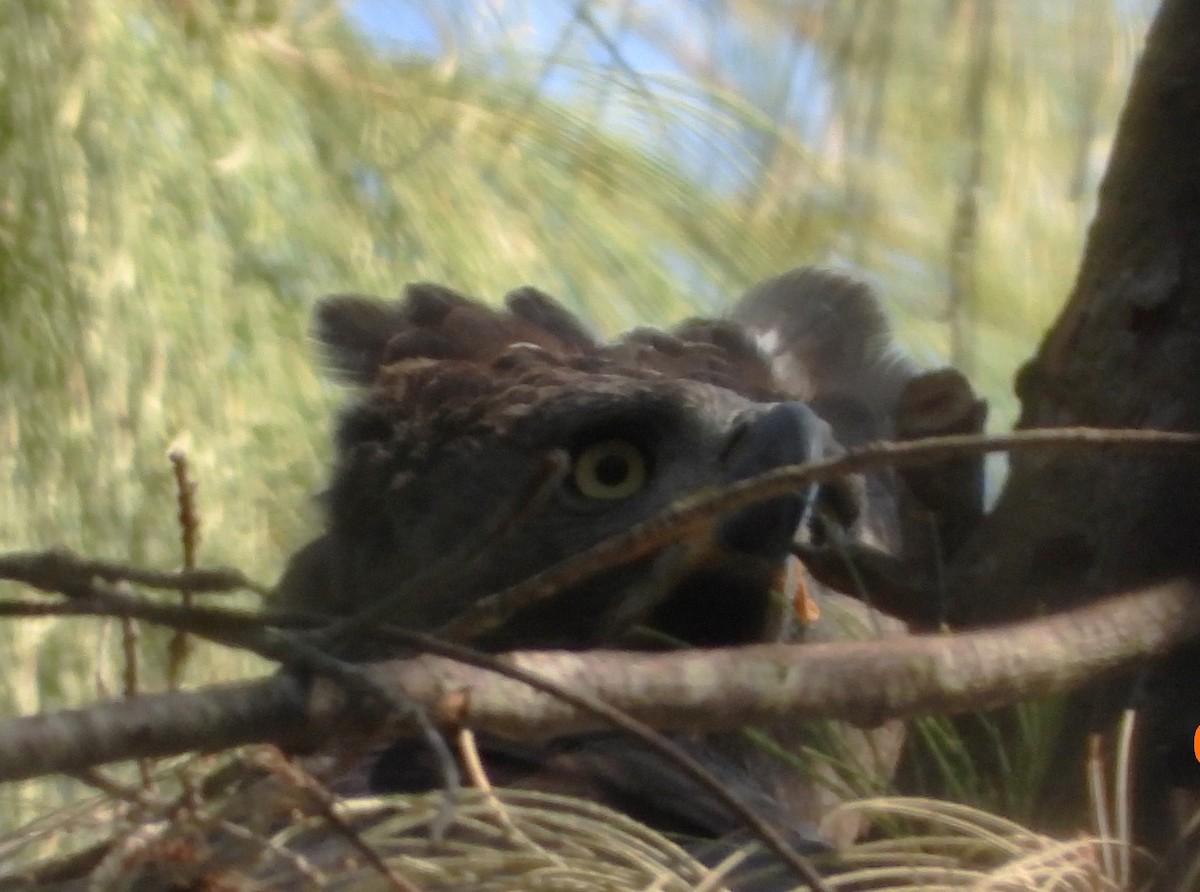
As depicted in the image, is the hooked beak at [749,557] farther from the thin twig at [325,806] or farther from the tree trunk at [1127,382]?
the thin twig at [325,806]

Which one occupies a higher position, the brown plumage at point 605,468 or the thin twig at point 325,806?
the brown plumage at point 605,468

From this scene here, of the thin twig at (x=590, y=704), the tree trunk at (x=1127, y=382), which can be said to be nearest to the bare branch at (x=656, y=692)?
the thin twig at (x=590, y=704)

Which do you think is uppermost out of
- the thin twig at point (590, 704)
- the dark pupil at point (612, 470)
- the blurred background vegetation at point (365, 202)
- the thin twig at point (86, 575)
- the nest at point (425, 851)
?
the blurred background vegetation at point (365, 202)

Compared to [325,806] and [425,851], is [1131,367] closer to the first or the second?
[425,851]

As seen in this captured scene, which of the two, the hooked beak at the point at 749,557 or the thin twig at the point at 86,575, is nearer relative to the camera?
the thin twig at the point at 86,575

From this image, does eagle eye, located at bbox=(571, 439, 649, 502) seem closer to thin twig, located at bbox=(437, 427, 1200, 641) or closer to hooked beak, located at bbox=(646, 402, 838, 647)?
hooked beak, located at bbox=(646, 402, 838, 647)

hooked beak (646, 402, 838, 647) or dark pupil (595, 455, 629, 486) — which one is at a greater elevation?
dark pupil (595, 455, 629, 486)

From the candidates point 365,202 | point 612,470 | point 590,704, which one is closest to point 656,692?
point 590,704

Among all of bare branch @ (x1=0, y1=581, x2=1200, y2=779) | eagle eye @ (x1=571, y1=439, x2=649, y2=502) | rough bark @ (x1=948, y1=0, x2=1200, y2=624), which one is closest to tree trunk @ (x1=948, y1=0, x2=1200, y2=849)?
rough bark @ (x1=948, y1=0, x2=1200, y2=624)
